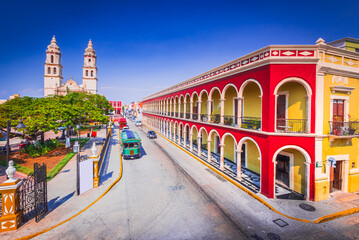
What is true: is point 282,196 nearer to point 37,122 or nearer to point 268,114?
point 268,114

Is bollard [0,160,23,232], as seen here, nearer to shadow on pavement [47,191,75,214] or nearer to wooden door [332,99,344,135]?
shadow on pavement [47,191,75,214]

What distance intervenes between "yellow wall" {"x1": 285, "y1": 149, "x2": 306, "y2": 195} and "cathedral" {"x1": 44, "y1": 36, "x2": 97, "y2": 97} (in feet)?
217

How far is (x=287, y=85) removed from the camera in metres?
11.3

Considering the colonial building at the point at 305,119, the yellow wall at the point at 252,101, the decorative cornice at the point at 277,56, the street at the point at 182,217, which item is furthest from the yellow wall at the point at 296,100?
the street at the point at 182,217

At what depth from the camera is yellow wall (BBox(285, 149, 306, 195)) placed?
10703mm

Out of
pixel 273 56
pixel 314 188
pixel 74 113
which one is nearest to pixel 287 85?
pixel 273 56

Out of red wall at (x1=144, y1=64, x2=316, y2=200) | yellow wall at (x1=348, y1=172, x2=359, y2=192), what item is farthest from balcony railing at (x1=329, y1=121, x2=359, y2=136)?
yellow wall at (x1=348, y1=172, x2=359, y2=192)

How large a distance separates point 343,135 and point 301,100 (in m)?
3.01

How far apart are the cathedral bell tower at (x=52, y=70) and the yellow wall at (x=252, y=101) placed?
67.0m

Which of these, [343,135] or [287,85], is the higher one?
[287,85]

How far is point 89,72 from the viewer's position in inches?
2499

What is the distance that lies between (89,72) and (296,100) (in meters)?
68.7

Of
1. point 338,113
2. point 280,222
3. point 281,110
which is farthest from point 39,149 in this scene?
point 338,113

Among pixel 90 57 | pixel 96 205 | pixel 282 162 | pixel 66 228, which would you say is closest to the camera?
pixel 66 228
